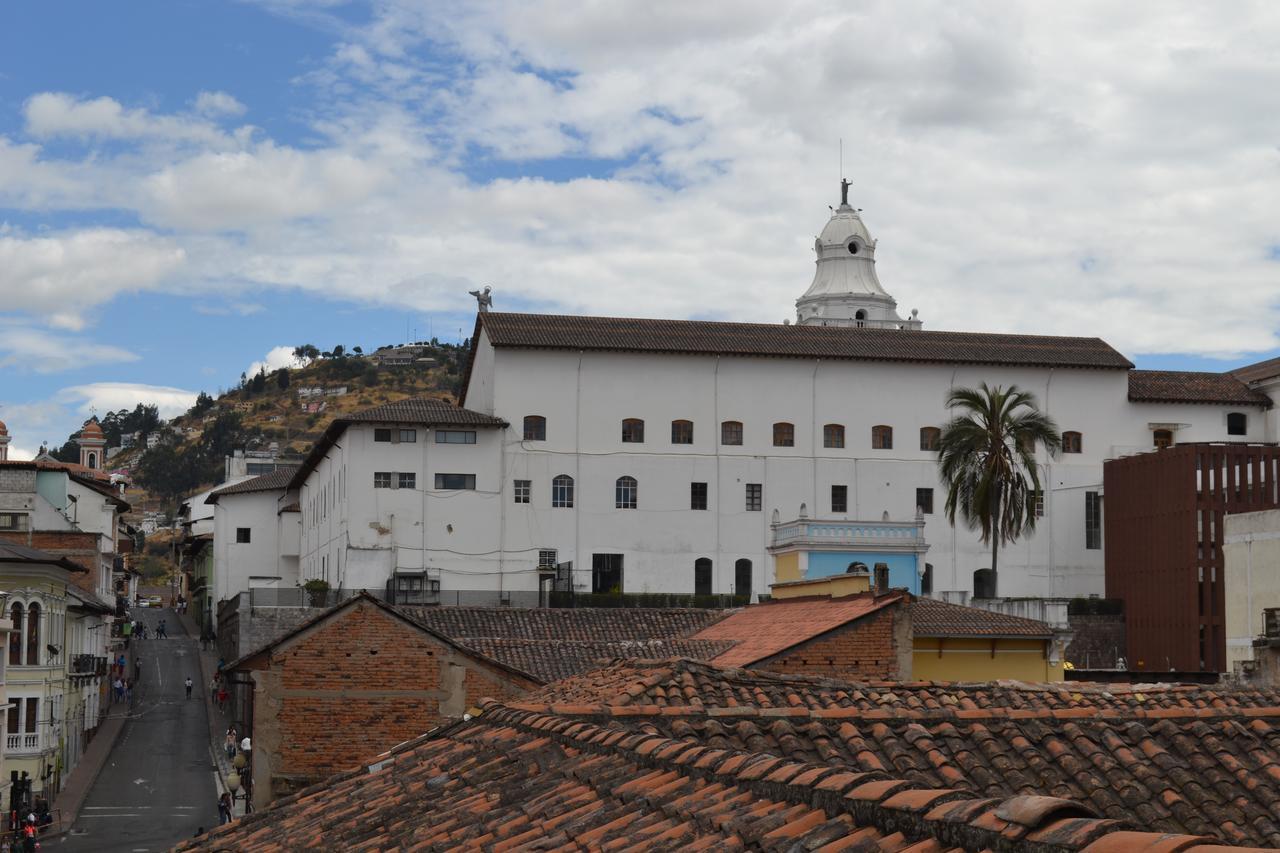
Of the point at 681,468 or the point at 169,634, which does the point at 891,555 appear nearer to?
the point at 681,468

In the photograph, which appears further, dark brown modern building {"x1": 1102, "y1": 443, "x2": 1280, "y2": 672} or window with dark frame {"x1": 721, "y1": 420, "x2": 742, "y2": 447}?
window with dark frame {"x1": 721, "y1": 420, "x2": 742, "y2": 447}

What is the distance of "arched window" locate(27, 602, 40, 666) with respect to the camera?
42594 mm

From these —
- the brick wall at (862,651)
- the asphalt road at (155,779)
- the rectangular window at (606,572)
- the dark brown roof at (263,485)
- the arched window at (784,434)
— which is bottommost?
the asphalt road at (155,779)

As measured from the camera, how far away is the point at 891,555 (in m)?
55.7

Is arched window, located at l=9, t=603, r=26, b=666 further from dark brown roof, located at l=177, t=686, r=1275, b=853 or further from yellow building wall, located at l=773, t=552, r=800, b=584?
dark brown roof, located at l=177, t=686, r=1275, b=853

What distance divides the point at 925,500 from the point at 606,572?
1205 centimetres

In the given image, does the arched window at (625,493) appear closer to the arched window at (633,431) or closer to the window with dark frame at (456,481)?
the arched window at (633,431)

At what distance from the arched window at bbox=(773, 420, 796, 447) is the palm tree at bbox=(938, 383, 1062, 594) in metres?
5.21

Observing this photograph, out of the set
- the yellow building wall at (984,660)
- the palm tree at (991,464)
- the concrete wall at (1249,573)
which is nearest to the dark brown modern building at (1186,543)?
the palm tree at (991,464)

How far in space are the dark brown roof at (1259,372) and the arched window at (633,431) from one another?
24.2m

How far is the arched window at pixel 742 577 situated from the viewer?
197ft

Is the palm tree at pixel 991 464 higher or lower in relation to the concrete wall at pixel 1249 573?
higher

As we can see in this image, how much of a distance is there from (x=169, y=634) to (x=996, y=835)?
290 ft

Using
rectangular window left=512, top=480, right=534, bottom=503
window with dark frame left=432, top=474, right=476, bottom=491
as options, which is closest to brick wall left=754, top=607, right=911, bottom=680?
window with dark frame left=432, top=474, right=476, bottom=491
